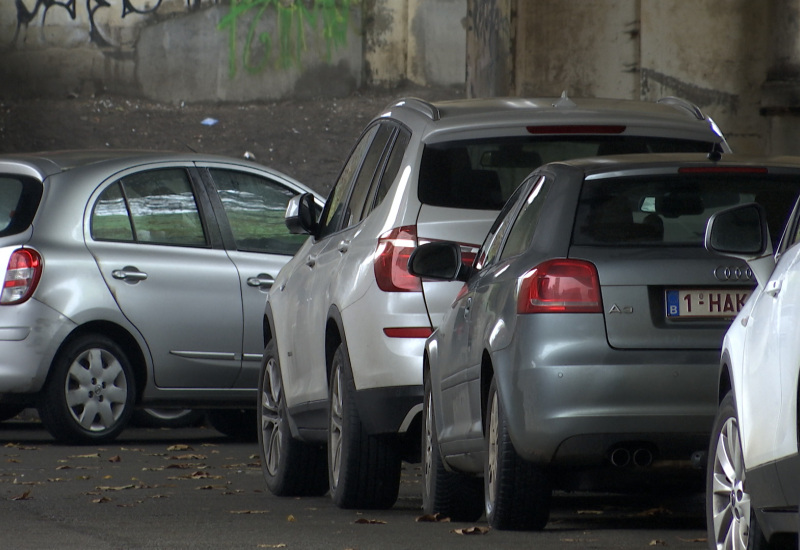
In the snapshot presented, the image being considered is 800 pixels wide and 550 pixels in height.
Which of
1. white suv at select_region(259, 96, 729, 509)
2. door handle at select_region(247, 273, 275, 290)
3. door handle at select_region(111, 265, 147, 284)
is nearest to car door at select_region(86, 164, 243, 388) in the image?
door handle at select_region(111, 265, 147, 284)

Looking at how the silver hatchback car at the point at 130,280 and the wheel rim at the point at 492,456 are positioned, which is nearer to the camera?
the wheel rim at the point at 492,456

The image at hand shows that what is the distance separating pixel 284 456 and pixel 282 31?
19.5 m

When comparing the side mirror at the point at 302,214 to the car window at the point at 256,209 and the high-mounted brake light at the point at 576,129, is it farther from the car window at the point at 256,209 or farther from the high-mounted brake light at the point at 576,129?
the car window at the point at 256,209

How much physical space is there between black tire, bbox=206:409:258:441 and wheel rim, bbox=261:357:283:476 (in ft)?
12.0

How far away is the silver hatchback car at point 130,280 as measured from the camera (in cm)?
1305

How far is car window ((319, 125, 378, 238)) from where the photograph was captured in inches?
392

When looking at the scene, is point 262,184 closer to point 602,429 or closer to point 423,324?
point 423,324

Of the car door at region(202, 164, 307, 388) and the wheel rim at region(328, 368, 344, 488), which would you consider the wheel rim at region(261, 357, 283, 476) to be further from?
the car door at region(202, 164, 307, 388)

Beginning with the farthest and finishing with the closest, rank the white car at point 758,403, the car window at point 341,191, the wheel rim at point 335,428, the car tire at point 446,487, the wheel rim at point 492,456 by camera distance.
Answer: the car window at point 341,191, the wheel rim at point 335,428, the car tire at point 446,487, the wheel rim at point 492,456, the white car at point 758,403

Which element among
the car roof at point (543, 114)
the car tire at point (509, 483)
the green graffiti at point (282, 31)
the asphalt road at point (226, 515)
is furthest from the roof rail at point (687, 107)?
the green graffiti at point (282, 31)

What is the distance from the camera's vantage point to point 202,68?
28.8m

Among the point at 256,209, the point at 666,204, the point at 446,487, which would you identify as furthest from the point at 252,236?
the point at 666,204

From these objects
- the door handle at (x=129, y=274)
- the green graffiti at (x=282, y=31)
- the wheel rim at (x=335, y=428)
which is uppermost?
the green graffiti at (x=282, y=31)

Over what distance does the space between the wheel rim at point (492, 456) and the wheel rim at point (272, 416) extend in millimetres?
2791
